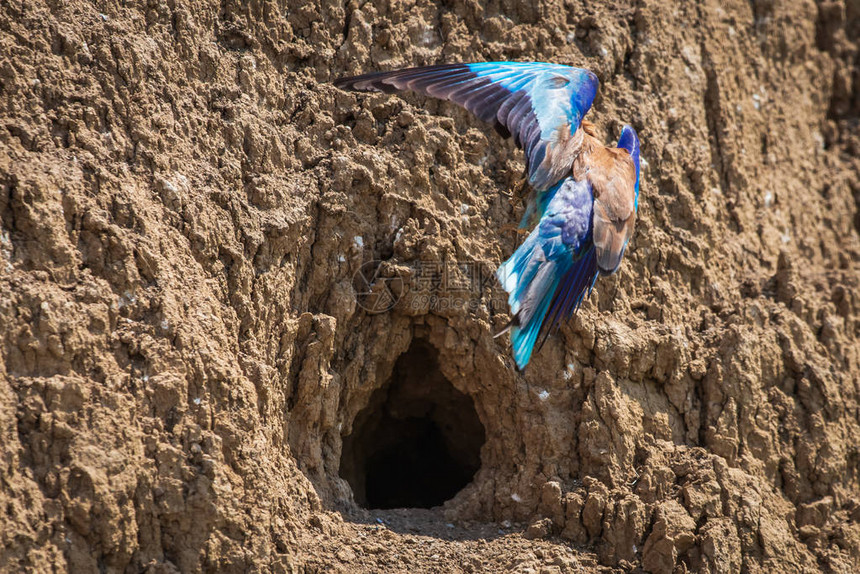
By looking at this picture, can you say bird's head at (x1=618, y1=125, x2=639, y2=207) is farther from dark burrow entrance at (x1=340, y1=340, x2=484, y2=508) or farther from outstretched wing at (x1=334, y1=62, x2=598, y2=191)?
dark burrow entrance at (x1=340, y1=340, x2=484, y2=508)

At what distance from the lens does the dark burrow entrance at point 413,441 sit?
3.86m

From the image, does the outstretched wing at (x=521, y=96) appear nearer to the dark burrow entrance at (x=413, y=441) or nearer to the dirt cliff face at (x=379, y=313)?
the dirt cliff face at (x=379, y=313)

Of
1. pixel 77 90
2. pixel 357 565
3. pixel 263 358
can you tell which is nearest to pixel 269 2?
pixel 77 90

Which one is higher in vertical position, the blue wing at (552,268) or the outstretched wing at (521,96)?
the outstretched wing at (521,96)

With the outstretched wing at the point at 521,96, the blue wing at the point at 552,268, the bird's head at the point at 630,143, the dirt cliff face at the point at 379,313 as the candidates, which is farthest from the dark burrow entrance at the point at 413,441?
the bird's head at the point at 630,143

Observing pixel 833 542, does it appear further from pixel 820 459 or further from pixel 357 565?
pixel 357 565

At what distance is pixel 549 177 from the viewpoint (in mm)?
3146

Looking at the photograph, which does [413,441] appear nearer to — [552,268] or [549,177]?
[552,268]

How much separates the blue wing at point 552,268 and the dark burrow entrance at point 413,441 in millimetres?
684

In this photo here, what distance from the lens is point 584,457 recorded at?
325cm

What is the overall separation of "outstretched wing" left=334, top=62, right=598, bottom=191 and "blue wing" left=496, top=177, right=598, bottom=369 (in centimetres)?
13

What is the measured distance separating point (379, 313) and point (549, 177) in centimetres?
88

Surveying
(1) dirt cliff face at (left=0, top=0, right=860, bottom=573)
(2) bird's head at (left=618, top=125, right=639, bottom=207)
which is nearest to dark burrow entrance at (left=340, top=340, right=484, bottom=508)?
(1) dirt cliff face at (left=0, top=0, right=860, bottom=573)

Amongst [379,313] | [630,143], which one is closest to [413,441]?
[379,313]
